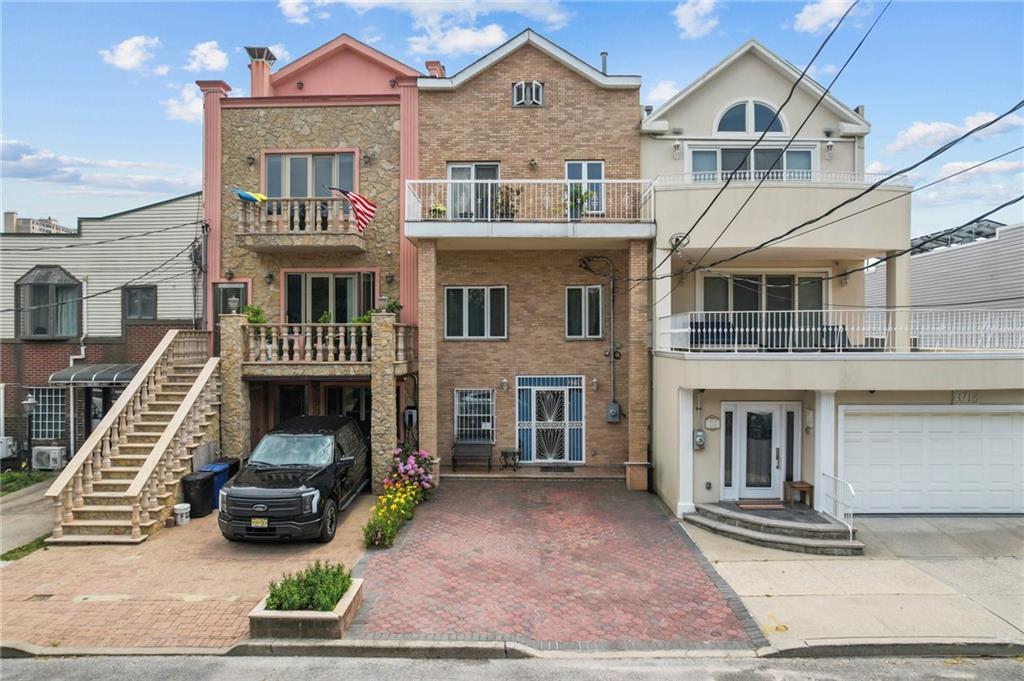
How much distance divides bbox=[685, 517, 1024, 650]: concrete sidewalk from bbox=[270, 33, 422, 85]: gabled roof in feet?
50.1

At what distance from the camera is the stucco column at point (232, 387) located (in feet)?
43.8

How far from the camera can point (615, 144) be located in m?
15.1

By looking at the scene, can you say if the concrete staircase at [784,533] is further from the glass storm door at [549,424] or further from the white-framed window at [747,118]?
the white-framed window at [747,118]

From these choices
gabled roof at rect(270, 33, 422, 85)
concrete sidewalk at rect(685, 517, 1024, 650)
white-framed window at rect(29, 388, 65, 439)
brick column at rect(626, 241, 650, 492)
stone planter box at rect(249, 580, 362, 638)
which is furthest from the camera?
gabled roof at rect(270, 33, 422, 85)

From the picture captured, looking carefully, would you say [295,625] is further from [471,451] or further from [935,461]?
[935,461]

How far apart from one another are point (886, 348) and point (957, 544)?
12.1 ft

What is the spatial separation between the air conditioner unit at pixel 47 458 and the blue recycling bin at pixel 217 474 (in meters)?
6.88

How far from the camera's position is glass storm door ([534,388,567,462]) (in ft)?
49.6

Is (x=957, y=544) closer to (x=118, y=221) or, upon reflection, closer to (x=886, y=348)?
(x=886, y=348)

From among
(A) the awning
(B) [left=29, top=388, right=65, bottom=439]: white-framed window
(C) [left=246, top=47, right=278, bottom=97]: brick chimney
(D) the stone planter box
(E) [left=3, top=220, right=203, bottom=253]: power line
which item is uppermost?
(C) [left=246, top=47, right=278, bottom=97]: brick chimney

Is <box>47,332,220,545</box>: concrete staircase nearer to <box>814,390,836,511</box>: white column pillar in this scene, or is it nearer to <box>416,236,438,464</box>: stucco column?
<box>416,236,438,464</box>: stucco column

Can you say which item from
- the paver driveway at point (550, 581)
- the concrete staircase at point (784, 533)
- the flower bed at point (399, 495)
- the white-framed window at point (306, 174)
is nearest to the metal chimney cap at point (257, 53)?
the white-framed window at point (306, 174)

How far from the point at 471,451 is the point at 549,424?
2130 mm

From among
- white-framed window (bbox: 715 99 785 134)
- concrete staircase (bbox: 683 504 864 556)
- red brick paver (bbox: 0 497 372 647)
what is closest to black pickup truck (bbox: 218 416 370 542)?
red brick paver (bbox: 0 497 372 647)
